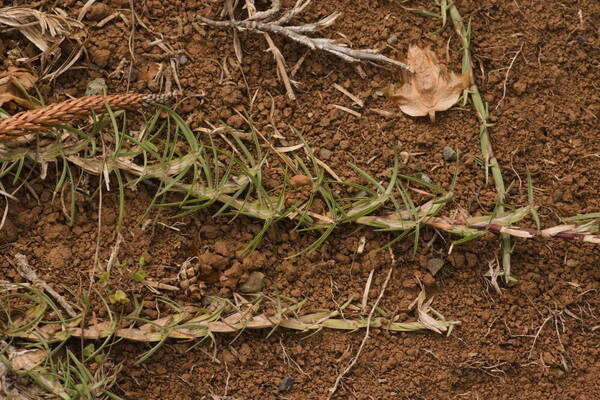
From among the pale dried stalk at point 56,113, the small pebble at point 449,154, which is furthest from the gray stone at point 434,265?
the pale dried stalk at point 56,113

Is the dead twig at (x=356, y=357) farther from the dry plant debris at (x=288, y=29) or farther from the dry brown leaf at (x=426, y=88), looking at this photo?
the dry plant debris at (x=288, y=29)

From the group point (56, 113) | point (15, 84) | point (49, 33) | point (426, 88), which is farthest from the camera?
point (426, 88)

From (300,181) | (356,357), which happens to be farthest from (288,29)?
(356,357)

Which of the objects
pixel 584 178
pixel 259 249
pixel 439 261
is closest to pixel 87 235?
pixel 259 249

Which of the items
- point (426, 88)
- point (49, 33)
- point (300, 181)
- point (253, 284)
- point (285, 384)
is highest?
point (49, 33)

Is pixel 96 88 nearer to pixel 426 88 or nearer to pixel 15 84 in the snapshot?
pixel 15 84

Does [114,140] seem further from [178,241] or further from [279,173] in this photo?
[279,173]
